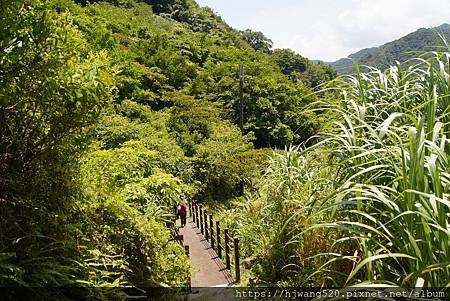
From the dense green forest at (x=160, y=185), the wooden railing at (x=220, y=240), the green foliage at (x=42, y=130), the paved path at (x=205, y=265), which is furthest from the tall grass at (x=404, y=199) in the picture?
the wooden railing at (x=220, y=240)

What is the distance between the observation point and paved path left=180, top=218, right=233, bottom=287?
18.9 ft

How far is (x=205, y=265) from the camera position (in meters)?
6.61

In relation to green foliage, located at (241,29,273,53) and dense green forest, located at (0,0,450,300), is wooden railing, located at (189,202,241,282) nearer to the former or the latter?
dense green forest, located at (0,0,450,300)

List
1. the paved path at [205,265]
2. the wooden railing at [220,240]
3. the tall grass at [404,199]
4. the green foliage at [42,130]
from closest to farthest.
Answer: the tall grass at [404,199]
the green foliage at [42,130]
the wooden railing at [220,240]
the paved path at [205,265]

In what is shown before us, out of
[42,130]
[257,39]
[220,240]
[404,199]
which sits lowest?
[220,240]

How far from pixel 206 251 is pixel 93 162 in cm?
465

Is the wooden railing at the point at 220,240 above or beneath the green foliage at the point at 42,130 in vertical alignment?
beneath

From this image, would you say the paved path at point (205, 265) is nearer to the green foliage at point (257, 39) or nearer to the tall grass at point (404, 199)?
the tall grass at point (404, 199)

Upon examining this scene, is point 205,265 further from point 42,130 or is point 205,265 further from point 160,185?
point 42,130

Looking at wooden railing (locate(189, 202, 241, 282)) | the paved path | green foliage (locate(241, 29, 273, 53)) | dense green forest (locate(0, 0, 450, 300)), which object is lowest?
the paved path

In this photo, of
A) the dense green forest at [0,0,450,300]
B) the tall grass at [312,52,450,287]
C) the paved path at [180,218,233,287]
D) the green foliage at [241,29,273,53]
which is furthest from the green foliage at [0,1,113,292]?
the green foliage at [241,29,273,53]

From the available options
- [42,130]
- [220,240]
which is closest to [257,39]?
[220,240]

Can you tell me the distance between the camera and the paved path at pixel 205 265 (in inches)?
227

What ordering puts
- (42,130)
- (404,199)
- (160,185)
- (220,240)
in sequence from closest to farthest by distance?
(404,199), (42,130), (160,185), (220,240)
